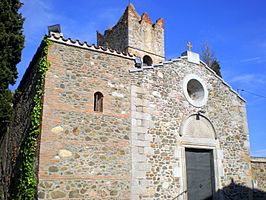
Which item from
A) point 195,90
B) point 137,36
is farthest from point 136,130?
point 137,36

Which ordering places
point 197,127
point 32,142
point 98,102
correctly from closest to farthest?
point 32,142, point 98,102, point 197,127

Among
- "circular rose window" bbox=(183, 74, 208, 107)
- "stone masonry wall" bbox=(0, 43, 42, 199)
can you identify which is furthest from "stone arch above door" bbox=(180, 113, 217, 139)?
"stone masonry wall" bbox=(0, 43, 42, 199)

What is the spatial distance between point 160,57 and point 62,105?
16227mm

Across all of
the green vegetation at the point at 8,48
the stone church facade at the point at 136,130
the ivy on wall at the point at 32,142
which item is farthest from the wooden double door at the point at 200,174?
the green vegetation at the point at 8,48

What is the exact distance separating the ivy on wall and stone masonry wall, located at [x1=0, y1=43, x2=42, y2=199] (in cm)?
54

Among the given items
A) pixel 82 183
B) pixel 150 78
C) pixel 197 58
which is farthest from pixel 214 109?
pixel 82 183

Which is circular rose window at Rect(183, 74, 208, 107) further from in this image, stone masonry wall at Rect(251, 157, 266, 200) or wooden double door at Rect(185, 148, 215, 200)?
stone masonry wall at Rect(251, 157, 266, 200)

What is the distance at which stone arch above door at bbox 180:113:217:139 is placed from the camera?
12.8 metres

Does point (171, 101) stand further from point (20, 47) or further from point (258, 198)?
point (20, 47)

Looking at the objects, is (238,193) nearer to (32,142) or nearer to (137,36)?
(32,142)

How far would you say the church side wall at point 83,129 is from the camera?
970 centimetres

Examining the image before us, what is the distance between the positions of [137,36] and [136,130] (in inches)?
564

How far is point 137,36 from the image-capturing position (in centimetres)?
2439

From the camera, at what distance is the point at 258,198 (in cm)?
1429
